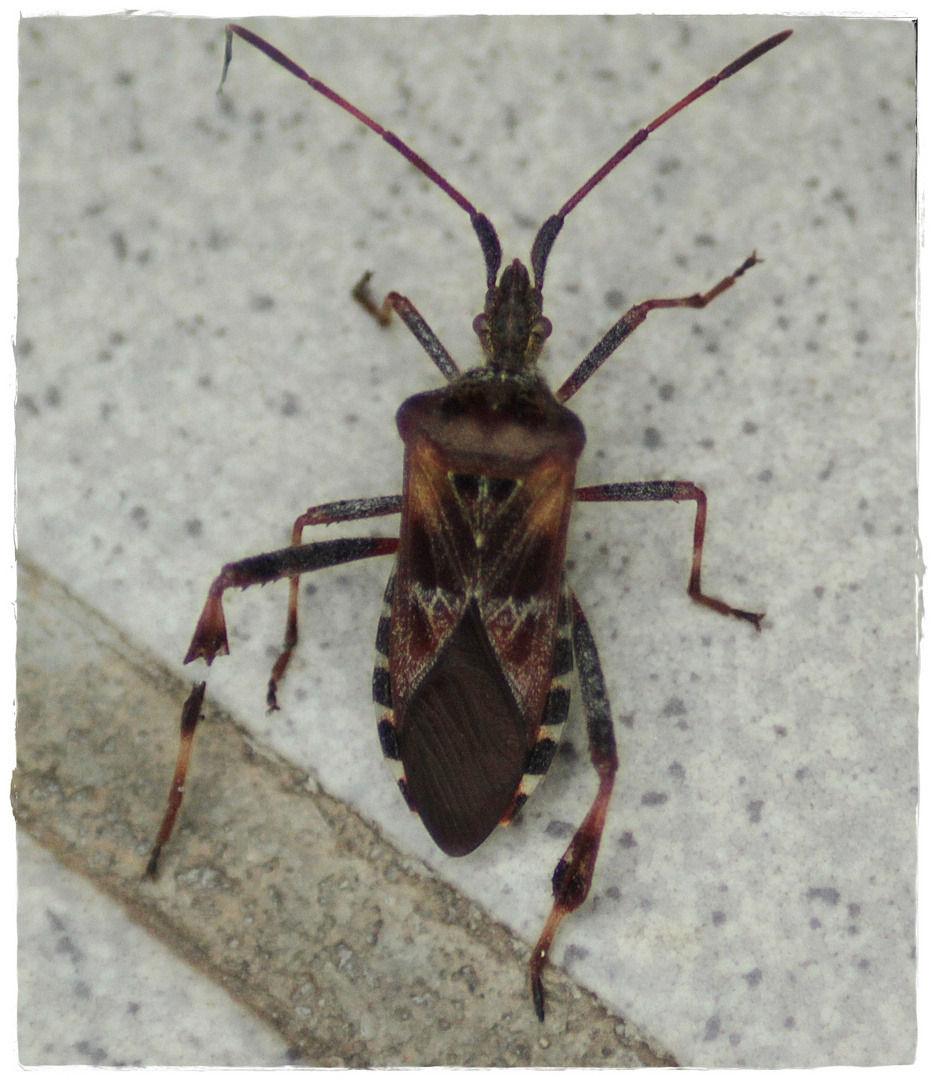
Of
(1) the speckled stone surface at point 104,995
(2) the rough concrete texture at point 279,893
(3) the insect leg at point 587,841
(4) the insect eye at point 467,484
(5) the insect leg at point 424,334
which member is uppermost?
(5) the insect leg at point 424,334

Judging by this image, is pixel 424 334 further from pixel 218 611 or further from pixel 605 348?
pixel 218 611

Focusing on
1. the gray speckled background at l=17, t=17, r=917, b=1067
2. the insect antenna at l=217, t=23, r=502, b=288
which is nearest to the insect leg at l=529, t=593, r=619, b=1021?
the gray speckled background at l=17, t=17, r=917, b=1067

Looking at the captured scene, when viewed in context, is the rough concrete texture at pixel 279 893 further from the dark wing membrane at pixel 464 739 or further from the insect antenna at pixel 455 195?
the insect antenna at pixel 455 195

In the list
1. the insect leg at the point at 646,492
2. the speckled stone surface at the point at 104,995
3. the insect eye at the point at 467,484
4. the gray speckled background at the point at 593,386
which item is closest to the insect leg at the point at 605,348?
the gray speckled background at the point at 593,386

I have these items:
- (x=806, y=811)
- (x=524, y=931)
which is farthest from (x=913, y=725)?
(x=524, y=931)

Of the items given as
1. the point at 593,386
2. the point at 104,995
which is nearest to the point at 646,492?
the point at 593,386

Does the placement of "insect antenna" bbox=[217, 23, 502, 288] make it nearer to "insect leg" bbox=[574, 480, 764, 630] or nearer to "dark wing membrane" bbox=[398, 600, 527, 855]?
"insect leg" bbox=[574, 480, 764, 630]
